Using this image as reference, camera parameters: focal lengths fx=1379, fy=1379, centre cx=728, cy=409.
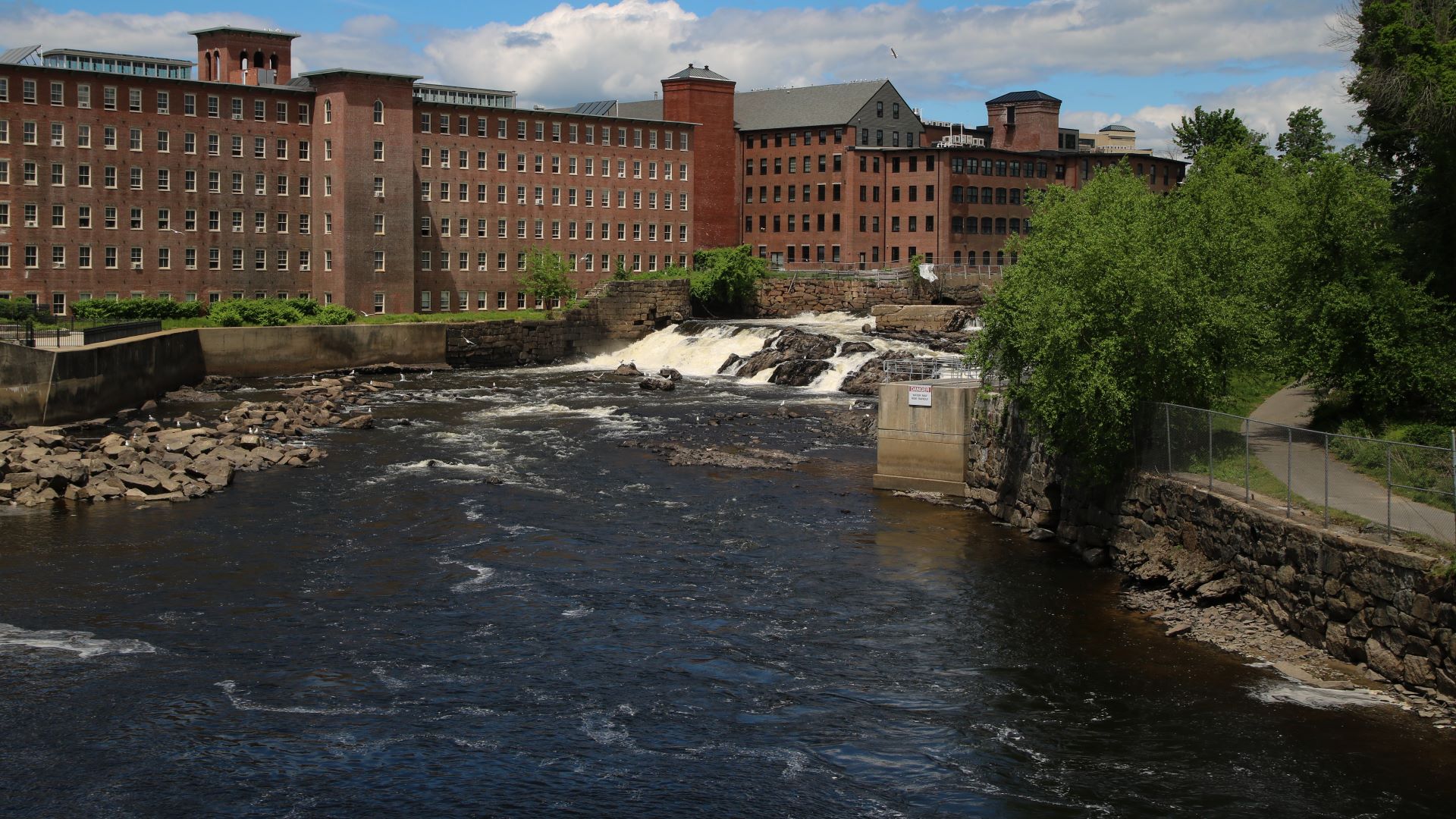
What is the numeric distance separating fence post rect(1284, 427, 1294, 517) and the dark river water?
3349 millimetres

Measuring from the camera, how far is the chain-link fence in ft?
81.4

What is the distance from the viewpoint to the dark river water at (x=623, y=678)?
2116 cm

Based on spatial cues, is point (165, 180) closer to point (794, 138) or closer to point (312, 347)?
point (312, 347)

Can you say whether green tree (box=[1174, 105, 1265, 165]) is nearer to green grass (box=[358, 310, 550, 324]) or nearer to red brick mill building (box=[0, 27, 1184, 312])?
red brick mill building (box=[0, 27, 1184, 312])

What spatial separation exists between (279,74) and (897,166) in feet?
179

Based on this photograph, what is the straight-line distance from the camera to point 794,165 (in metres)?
134

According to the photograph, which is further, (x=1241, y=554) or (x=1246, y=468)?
(x=1246, y=468)

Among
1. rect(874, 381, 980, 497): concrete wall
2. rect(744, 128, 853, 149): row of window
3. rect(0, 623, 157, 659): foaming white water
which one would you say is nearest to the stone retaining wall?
rect(744, 128, 853, 149): row of window

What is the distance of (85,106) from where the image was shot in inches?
3612

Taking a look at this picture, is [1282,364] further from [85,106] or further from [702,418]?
[85,106]

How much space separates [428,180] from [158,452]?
60140 mm

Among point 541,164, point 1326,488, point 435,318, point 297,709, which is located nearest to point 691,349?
point 435,318

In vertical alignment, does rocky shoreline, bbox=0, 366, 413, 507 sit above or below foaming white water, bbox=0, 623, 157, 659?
above

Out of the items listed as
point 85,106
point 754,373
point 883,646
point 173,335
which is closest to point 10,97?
point 85,106
